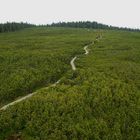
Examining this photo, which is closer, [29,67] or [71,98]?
[71,98]

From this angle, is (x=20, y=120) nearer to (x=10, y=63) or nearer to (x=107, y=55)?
(x=10, y=63)

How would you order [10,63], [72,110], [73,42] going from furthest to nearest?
[73,42] → [10,63] → [72,110]

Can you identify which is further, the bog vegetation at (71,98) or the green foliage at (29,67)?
the green foliage at (29,67)

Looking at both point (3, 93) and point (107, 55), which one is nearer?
point (3, 93)

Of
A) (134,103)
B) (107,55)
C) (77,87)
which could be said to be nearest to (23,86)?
(77,87)

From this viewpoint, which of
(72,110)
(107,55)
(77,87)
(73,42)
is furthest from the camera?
(73,42)

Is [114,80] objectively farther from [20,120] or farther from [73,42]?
[73,42]

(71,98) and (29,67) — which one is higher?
(71,98)

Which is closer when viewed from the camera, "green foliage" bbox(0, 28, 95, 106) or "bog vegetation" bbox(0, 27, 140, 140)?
"bog vegetation" bbox(0, 27, 140, 140)
